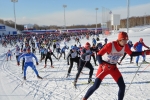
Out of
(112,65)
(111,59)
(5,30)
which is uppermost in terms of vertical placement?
(5,30)

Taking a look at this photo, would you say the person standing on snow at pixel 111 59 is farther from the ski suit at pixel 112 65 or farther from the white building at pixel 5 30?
the white building at pixel 5 30

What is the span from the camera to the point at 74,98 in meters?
5.53

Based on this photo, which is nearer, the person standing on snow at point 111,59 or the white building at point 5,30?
the person standing on snow at point 111,59

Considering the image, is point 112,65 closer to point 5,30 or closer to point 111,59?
point 111,59

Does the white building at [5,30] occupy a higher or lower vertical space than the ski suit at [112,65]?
higher

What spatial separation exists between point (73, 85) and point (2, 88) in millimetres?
2974

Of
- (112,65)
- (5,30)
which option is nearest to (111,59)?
(112,65)

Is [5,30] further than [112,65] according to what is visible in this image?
Yes

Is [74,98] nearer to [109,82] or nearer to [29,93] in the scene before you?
[29,93]

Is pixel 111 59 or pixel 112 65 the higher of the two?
pixel 111 59

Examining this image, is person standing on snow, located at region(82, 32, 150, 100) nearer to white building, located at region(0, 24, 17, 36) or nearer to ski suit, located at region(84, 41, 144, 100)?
ski suit, located at region(84, 41, 144, 100)

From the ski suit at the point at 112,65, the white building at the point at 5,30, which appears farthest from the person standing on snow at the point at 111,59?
the white building at the point at 5,30

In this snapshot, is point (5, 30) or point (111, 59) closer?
point (111, 59)

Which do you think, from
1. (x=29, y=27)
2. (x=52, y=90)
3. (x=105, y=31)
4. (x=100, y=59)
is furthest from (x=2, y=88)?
(x=29, y=27)
